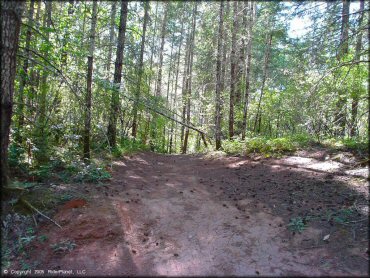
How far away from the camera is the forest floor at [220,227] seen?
3824 millimetres

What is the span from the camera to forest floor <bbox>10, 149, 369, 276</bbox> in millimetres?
3824

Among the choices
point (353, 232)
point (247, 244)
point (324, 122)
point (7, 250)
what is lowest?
point (7, 250)

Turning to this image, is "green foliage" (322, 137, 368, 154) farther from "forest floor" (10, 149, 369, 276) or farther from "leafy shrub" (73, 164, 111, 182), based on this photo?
"leafy shrub" (73, 164, 111, 182)

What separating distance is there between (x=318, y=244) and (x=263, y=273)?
1.09m

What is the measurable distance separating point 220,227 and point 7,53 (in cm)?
468

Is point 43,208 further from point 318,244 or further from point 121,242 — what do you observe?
point 318,244

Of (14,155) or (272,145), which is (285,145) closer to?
(272,145)

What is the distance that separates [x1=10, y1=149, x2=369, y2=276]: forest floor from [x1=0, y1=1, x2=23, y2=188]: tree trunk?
2.04 m

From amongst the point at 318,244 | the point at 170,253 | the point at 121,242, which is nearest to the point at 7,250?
the point at 121,242

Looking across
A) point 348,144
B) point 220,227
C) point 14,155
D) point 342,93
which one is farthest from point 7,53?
point 342,93

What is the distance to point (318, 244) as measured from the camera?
13.1 feet

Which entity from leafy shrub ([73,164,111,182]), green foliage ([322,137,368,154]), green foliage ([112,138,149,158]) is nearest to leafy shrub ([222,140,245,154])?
green foliage ([322,137,368,154])

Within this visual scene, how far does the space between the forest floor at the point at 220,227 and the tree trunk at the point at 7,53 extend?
2.04m

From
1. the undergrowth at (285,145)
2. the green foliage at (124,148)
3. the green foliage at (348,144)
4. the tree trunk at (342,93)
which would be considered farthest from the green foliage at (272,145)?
the green foliage at (124,148)
